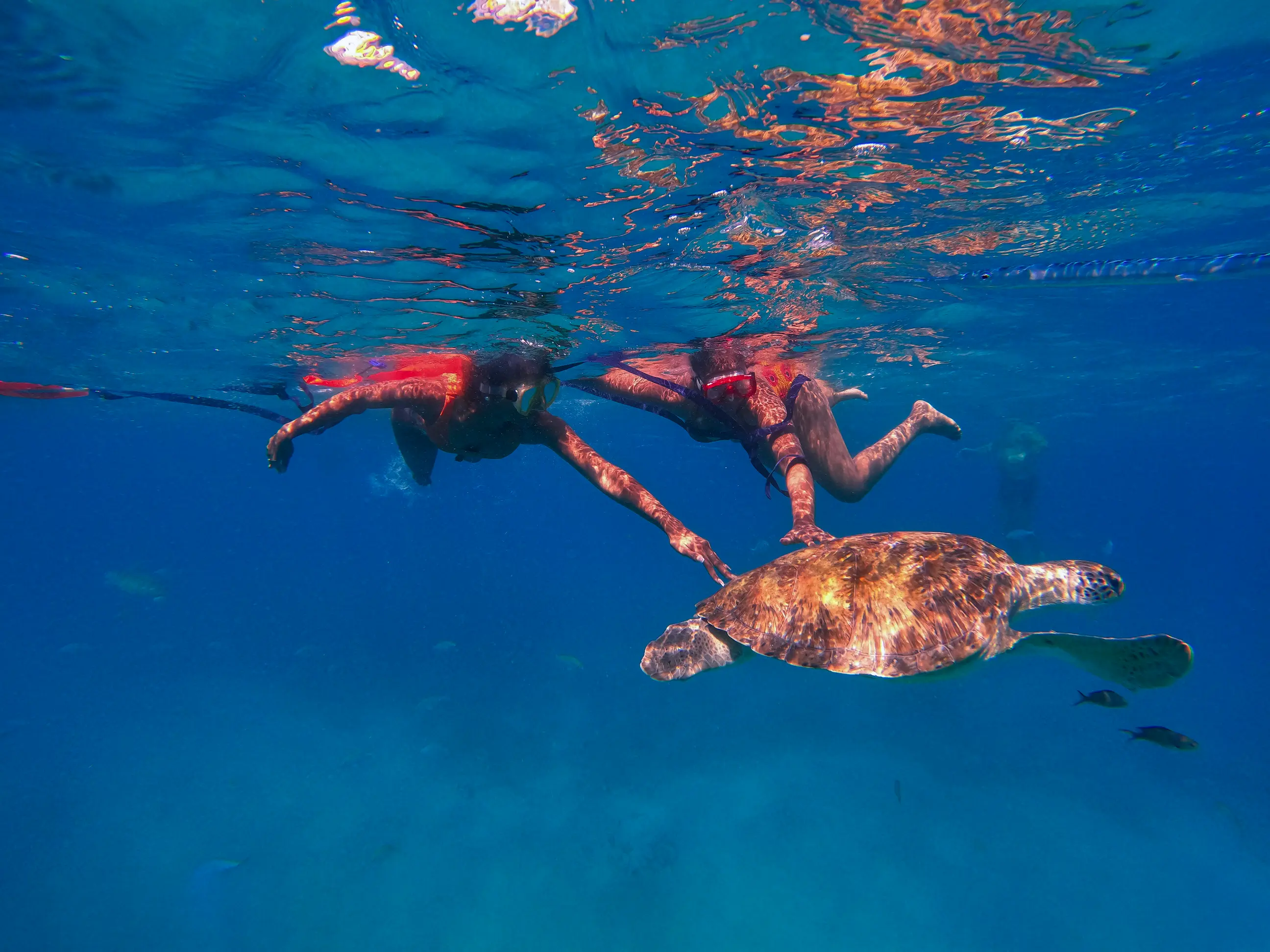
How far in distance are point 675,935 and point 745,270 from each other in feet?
47.9

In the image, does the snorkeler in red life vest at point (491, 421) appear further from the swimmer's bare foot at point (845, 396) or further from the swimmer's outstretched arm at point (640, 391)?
the swimmer's bare foot at point (845, 396)

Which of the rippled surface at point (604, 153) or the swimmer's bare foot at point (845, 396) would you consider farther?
the swimmer's bare foot at point (845, 396)

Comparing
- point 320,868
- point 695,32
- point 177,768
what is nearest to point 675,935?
point 320,868

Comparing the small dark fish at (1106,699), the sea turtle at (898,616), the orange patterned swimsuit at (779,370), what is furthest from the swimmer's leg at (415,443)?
the small dark fish at (1106,699)

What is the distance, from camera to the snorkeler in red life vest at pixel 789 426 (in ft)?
21.9

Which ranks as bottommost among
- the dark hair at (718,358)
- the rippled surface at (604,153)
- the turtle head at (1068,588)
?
the dark hair at (718,358)

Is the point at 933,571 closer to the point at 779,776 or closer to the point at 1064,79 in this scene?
the point at 1064,79

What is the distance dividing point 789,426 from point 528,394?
3.37 metres

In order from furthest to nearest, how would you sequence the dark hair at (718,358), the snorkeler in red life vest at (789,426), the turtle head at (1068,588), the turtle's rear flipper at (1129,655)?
1. the dark hair at (718,358)
2. the snorkeler in red life vest at (789,426)
3. the turtle head at (1068,588)
4. the turtle's rear flipper at (1129,655)

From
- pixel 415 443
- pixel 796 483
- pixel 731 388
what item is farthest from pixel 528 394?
pixel 415 443

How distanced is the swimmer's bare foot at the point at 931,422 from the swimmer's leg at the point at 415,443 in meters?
8.72

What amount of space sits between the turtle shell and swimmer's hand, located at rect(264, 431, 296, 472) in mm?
5353

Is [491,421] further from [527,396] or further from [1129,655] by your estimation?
[1129,655]

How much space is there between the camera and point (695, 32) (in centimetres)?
489
